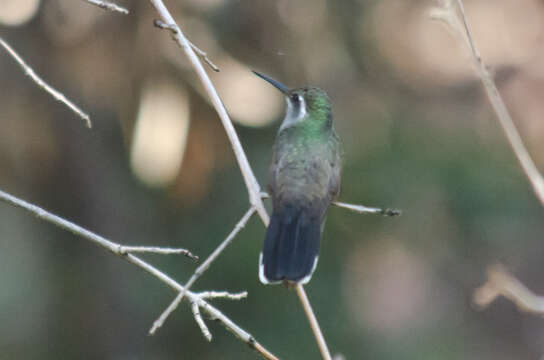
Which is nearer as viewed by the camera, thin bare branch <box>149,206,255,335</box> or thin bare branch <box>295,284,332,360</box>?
thin bare branch <box>149,206,255,335</box>

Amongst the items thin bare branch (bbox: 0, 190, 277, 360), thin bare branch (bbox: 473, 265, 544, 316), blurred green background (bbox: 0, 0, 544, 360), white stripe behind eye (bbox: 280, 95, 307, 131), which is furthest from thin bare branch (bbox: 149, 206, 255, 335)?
blurred green background (bbox: 0, 0, 544, 360)

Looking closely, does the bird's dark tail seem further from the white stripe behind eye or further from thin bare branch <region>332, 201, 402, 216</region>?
the white stripe behind eye

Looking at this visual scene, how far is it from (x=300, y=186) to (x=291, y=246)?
0.43m

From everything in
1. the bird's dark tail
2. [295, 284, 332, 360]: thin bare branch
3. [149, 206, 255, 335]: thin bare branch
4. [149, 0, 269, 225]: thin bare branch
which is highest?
[149, 0, 269, 225]: thin bare branch

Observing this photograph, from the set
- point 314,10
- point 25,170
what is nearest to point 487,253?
point 314,10

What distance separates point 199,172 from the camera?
721 cm

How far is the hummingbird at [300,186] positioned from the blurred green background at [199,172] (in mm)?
2666

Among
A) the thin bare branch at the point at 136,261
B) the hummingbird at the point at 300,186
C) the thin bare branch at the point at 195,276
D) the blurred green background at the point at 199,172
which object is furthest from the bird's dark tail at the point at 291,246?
the blurred green background at the point at 199,172

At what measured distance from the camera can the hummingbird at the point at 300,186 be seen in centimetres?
304

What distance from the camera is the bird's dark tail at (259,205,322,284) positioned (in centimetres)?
297

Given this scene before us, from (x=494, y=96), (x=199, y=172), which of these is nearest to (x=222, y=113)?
(x=494, y=96)

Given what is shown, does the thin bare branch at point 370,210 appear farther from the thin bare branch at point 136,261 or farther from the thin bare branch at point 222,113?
the thin bare branch at point 136,261

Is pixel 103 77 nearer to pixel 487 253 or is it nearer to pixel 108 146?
pixel 108 146

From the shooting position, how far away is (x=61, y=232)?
24.7 ft
